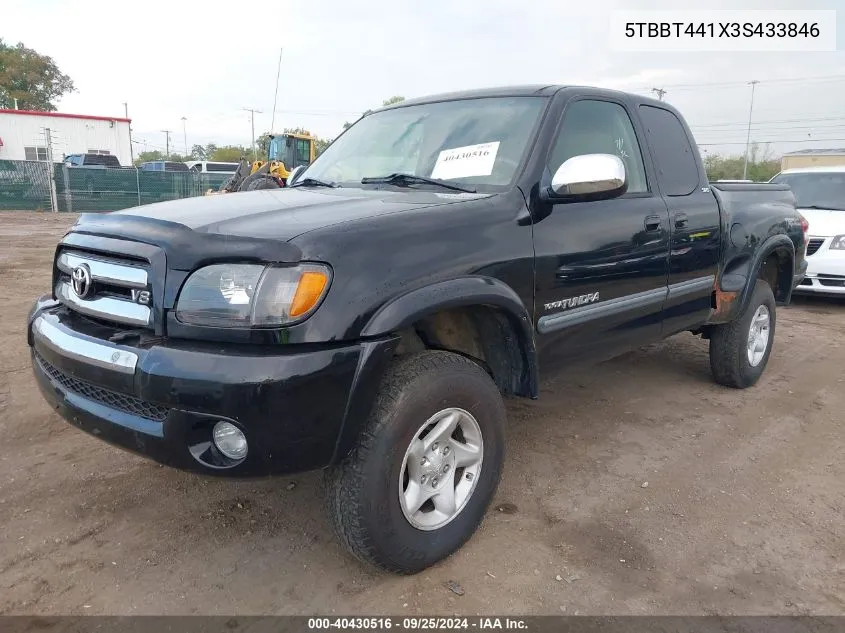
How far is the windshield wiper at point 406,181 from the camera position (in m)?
2.95

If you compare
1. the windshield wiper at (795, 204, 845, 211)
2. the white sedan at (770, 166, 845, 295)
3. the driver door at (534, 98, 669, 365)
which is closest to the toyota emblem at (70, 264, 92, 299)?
the driver door at (534, 98, 669, 365)

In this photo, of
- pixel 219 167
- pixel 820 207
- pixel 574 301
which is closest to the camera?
pixel 574 301

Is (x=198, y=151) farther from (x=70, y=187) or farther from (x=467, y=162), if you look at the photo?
(x=467, y=162)

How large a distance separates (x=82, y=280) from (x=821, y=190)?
9.23 meters

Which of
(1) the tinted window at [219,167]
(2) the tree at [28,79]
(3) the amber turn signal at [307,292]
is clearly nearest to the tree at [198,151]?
(2) the tree at [28,79]

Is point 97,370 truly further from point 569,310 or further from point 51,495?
point 569,310

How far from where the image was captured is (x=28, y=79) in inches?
1945

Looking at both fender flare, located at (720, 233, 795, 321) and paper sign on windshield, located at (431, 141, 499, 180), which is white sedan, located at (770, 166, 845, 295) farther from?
paper sign on windshield, located at (431, 141, 499, 180)

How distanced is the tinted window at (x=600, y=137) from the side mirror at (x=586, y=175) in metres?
0.18

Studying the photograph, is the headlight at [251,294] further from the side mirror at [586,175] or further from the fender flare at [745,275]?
the fender flare at [745,275]

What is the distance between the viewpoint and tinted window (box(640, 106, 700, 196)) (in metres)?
3.80

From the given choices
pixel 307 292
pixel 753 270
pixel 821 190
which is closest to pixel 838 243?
pixel 821 190

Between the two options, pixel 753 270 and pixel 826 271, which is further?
pixel 826 271

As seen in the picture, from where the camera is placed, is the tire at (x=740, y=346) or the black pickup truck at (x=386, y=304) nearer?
the black pickup truck at (x=386, y=304)
